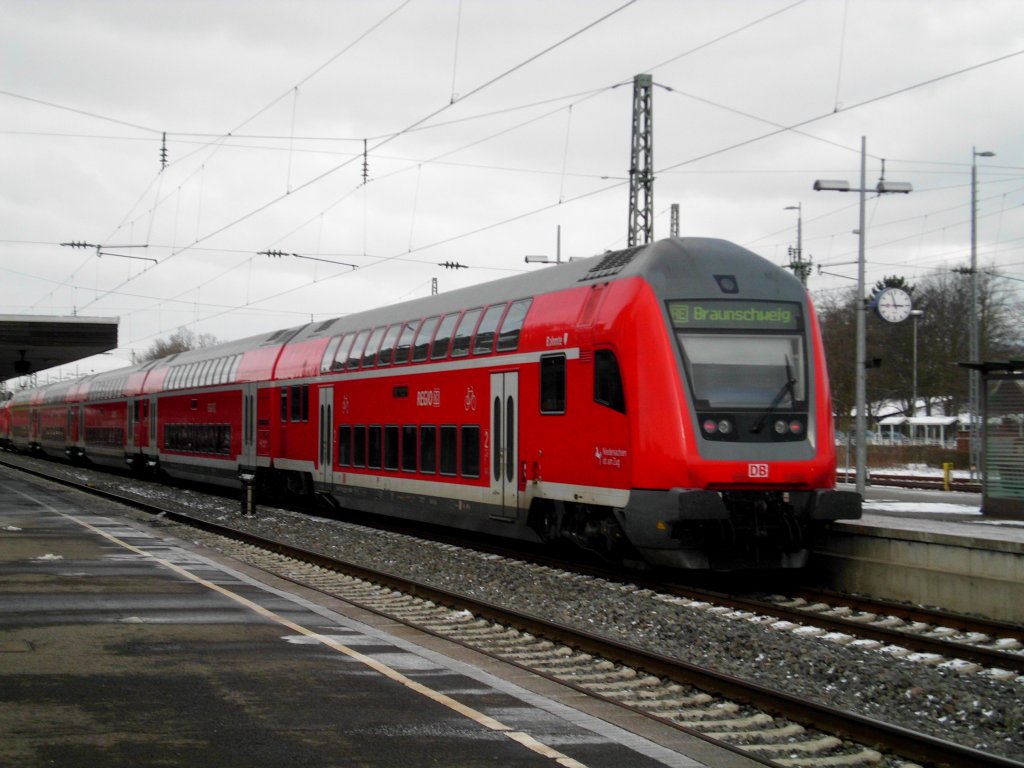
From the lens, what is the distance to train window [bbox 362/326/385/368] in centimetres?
2162

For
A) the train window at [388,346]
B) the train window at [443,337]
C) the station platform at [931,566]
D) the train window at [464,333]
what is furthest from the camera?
the train window at [388,346]

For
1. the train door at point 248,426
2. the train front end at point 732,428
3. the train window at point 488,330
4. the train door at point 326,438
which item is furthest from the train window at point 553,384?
the train door at point 248,426

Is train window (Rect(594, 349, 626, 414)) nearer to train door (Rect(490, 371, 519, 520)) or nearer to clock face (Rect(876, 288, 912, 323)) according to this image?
train door (Rect(490, 371, 519, 520))

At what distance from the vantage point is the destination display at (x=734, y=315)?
1361 cm

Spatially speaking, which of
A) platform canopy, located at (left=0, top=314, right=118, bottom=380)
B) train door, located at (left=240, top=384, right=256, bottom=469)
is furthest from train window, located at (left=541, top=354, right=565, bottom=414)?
platform canopy, located at (left=0, top=314, right=118, bottom=380)

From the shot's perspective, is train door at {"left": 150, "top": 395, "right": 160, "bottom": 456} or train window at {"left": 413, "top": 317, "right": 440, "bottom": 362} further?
train door at {"left": 150, "top": 395, "right": 160, "bottom": 456}

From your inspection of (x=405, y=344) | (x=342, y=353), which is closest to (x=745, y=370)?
(x=405, y=344)

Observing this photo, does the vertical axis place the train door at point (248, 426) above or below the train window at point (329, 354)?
below

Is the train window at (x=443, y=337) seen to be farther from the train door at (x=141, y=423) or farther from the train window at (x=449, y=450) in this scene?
the train door at (x=141, y=423)

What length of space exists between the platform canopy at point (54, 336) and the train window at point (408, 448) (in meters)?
25.7

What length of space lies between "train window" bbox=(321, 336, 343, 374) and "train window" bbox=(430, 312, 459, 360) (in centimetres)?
494

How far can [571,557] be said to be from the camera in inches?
666

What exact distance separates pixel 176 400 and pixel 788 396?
25165 millimetres

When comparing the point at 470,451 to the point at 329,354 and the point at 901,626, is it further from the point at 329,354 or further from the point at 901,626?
the point at 901,626
